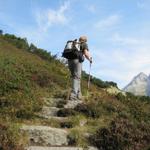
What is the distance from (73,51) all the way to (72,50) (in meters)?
0.06

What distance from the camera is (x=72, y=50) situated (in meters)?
20.4

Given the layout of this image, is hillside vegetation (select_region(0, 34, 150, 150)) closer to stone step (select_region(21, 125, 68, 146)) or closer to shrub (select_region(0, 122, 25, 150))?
shrub (select_region(0, 122, 25, 150))

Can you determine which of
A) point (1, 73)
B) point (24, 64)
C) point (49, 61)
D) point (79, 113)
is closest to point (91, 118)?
point (79, 113)

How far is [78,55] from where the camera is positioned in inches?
805

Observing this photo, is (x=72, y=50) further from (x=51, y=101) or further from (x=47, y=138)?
(x=47, y=138)

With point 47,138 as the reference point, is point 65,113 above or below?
above

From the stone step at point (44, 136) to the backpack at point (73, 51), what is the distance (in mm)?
5872

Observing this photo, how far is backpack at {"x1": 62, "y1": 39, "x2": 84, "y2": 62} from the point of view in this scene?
20.4 m

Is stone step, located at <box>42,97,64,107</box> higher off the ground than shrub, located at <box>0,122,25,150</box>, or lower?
higher

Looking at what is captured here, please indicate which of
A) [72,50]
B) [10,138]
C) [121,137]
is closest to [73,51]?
[72,50]

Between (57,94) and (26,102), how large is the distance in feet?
12.2

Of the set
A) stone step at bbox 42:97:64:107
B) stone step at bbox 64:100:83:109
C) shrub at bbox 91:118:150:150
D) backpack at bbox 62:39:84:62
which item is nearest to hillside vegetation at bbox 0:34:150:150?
shrub at bbox 91:118:150:150

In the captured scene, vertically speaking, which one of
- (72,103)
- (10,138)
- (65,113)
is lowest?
(10,138)

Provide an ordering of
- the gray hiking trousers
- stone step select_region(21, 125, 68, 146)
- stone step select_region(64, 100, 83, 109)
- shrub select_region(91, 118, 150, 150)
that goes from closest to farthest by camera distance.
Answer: stone step select_region(21, 125, 68, 146), shrub select_region(91, 118, 150, 150), stone step select_region(64, 100, 83, 109), the gray hiking trousers
